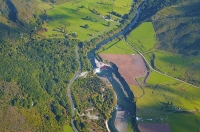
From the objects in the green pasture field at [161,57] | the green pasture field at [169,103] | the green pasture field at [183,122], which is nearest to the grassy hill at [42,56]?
the green pasture field at [169,103]

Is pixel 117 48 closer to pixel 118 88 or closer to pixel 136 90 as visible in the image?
pixel 118 88

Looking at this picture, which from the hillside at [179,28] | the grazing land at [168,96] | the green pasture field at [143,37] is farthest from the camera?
the green pasture field at [143,37]

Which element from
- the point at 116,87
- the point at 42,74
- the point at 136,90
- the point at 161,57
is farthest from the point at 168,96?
the point at 42,74

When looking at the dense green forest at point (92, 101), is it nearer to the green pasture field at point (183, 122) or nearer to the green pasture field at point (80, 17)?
the green pasture field at point (183, 122)

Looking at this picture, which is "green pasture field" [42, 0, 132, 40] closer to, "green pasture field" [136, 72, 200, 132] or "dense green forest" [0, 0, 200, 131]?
"dense green forest" [0, 0, 200, 131]

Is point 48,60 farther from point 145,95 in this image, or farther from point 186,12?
point 186,12

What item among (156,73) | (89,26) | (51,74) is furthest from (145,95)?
(89,26)
